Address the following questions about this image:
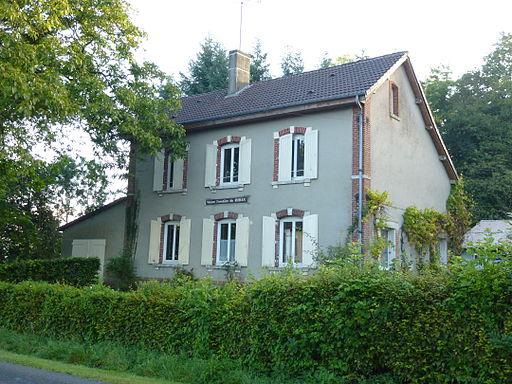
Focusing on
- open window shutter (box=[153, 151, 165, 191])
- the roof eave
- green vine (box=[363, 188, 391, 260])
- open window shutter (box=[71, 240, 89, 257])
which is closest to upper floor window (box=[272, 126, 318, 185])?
the roof eave

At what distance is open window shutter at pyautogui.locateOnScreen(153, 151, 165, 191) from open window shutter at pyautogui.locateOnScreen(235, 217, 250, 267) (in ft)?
14.7

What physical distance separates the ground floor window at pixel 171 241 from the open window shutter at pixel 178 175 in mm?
1547

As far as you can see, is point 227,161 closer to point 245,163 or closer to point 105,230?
point 245,163

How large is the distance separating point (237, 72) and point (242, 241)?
824 centimetres

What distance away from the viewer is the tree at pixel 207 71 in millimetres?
40344

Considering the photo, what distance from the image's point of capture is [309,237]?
18.2 m

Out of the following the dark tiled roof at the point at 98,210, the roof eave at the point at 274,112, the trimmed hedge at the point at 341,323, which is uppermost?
the roof eave at the point at 274,112

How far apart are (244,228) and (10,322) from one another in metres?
8.95

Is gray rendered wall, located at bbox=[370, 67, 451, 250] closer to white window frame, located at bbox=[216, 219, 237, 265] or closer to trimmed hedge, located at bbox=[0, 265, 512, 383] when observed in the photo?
white window frame, located at bbox=[216, 219, 237, 265]

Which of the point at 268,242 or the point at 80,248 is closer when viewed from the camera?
the point at 268,242

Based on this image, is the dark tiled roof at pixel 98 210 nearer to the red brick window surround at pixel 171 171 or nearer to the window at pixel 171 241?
the red brick window surround at pixel 171 171

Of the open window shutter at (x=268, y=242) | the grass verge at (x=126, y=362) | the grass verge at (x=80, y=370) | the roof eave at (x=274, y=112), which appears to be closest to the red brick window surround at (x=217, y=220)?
the open window shutter at (x=268, y=242)

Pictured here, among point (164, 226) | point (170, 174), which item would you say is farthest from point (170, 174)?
point (164, 226)

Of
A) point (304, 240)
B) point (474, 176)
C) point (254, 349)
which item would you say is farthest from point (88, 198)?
point (254, 349)
